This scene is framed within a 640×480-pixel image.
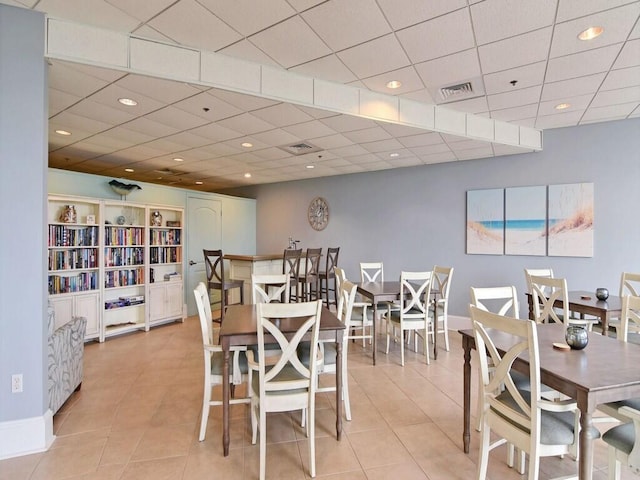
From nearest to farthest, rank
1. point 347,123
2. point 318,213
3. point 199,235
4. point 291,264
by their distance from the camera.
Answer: point 347,123
point 291,264
point 199,235
point 318,213

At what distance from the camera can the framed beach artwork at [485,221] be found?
496cm

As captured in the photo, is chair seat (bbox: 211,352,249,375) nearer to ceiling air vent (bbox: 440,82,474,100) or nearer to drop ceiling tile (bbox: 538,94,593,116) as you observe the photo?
ceiling air vent (bbox: 440,82,474,100)

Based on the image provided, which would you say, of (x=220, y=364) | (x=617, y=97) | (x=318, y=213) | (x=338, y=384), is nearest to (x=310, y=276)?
(x=318, y=213)

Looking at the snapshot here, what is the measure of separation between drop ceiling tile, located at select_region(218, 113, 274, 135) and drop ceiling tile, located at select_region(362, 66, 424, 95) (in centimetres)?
118

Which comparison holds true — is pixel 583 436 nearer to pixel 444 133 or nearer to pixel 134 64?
pixel 444 133

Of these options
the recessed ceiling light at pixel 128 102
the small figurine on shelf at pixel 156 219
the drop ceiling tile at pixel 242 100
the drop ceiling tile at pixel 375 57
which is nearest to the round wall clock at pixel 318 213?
the small figurine on shelf at pixel 156 219

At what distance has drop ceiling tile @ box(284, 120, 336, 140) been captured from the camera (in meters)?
3.66

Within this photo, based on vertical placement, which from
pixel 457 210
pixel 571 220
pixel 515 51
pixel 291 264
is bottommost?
pixel 291 264

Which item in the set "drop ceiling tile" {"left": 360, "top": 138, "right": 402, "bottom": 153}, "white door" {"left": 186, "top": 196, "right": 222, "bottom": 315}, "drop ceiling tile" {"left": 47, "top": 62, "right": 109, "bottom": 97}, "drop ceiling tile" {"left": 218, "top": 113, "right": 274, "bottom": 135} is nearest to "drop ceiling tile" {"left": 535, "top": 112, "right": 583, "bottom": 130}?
"drop ceiling tile" {"left": 360, "top": 138, "right": 402, "bottom": 153}

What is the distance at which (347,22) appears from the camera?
229 centimetres

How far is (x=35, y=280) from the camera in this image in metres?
2.21

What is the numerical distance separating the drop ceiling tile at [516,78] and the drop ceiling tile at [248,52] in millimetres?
1988

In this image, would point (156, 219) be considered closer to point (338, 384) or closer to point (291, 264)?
point (291, 264)

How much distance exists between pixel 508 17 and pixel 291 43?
1527mm
